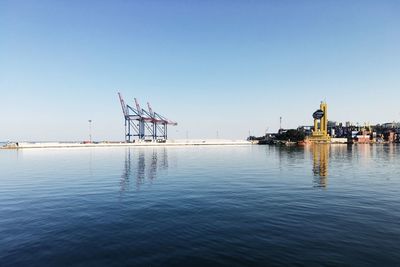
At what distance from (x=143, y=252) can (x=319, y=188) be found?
75.7 feet

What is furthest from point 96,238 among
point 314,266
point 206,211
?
point 314,266

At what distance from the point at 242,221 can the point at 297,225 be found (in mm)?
3306

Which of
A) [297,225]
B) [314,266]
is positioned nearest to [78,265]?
[314,266]

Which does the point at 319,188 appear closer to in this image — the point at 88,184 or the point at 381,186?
the point at 381,186

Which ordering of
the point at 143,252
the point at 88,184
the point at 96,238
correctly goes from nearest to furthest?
Result: 1. the point at 143,252
2. the point at 96,238
3. the point at 88,184

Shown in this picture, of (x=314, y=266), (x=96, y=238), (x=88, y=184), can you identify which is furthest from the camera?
(x=88, y=184)

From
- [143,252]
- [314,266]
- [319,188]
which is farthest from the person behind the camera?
[319,188]

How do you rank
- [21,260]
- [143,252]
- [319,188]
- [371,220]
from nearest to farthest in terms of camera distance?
[21,260], [143,252], [371,220], [319,188]

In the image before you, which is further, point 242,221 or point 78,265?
point 242,221

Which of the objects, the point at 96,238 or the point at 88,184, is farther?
the point at 88,184

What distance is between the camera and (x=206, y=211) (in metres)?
20.5

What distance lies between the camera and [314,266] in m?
11.2

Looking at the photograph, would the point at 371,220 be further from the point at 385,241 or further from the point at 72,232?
the point at 72,232

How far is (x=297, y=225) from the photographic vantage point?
1681 cm
